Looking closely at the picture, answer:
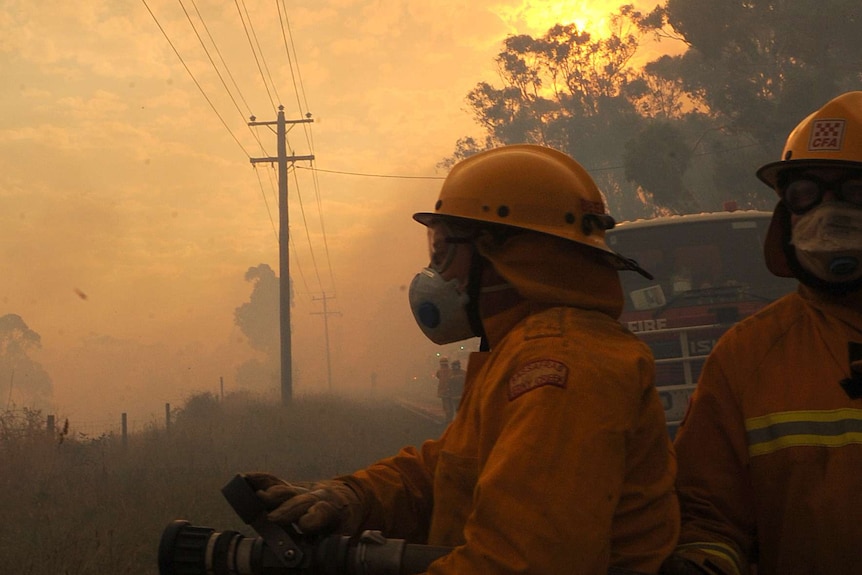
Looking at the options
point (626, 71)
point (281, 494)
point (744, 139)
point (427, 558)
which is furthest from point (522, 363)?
point (626, 71)

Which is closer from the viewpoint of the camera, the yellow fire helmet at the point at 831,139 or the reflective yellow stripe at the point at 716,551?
the reflective yellow stripe at the point at 716,551

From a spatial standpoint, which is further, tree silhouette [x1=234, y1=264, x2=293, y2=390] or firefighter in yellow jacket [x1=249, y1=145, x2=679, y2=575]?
tree silhouette [x1=234, y1=264, x2=293, y2=390]

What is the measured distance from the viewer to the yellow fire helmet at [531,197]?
2289 millimetres

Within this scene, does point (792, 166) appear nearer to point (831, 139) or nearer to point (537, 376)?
point (831, 139)

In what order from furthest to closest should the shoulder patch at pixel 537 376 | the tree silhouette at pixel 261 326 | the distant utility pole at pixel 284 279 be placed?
the tree silhouette at pixel 261 326, the distant utility pole at pixel 284 279, the shoulder patch at pixel 537 376

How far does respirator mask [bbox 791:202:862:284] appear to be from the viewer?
2402 millimetres

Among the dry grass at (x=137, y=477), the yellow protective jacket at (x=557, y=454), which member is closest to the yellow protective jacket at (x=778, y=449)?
the yellow protective jacket at (x=557, y=454)

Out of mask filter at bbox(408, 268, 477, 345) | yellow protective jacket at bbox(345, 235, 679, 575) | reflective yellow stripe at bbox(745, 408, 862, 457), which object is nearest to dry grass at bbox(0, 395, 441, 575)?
mask filter at bbox(408, 268, 477, 345)

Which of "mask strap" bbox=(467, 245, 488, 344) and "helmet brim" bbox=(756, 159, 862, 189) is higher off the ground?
"helmet brim" bbox=(756, 159, 862, 189)

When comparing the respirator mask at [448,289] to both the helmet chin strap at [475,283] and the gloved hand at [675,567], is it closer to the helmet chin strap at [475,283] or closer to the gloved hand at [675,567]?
the helmet chin strap at [475,283]

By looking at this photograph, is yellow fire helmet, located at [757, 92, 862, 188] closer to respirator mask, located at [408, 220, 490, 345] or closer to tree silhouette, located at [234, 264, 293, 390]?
respirator mask, located at [408, 220, 490, 345]

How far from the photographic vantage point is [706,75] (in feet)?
137

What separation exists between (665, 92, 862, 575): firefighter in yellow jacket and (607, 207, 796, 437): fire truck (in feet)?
18.8

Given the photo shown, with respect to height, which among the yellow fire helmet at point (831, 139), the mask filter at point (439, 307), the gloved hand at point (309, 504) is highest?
the yellow fire helmet at point (831, 139)
